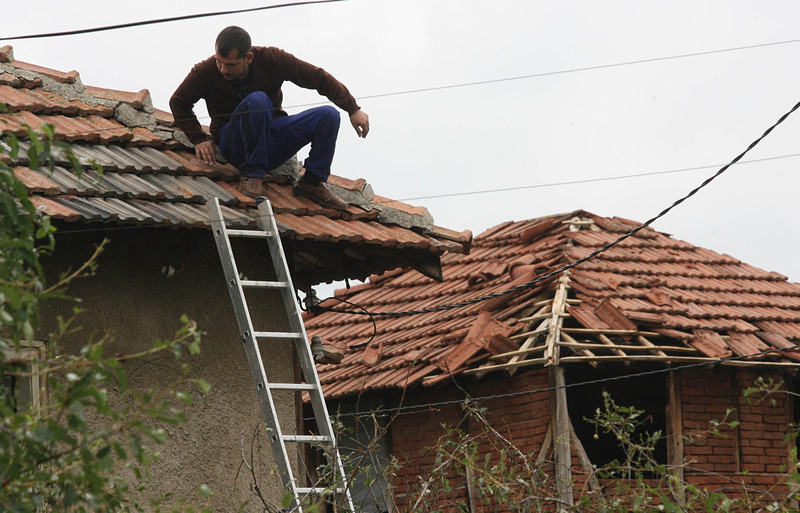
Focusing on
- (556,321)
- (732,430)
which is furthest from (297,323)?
(732,430)

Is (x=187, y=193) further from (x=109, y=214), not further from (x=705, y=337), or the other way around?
(x=705, y=337)

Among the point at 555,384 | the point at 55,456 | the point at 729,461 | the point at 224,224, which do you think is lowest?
the point at 729,461

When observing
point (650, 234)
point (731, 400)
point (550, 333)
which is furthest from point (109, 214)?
point (650, 234)

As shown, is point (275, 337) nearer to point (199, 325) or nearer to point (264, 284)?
point (264, 284)

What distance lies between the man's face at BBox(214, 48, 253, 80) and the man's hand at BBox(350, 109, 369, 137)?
798mm

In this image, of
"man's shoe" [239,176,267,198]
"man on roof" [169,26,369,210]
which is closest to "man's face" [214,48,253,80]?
"man on roof" [169,26,369,210]

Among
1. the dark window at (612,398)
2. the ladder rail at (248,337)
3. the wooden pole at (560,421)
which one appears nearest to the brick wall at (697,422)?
the wooden pole at (560,421)

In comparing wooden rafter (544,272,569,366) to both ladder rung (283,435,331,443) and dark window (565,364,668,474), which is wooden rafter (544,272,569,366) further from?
ladder rung (283,435,331,443)

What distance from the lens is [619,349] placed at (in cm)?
966

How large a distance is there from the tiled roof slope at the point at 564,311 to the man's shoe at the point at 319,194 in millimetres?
A: 1821

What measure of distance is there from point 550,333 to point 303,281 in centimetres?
265

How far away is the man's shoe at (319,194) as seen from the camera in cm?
744

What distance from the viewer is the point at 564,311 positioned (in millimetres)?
9953

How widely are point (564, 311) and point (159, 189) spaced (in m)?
4.62
